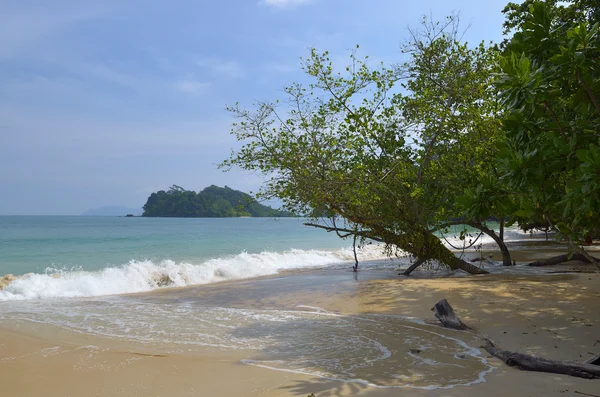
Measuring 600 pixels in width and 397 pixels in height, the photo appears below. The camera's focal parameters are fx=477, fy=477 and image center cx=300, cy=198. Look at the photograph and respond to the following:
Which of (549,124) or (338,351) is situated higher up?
(549,124)

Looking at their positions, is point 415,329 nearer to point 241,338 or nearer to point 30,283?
point 241,338

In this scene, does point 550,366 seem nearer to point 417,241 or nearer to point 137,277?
point 417,241

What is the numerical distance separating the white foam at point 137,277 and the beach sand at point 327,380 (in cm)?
347

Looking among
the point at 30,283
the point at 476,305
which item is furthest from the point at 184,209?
the point at 476,305

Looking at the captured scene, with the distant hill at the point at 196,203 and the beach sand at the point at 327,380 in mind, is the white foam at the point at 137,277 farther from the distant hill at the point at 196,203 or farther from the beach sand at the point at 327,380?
the distant hill at the point at 196,203

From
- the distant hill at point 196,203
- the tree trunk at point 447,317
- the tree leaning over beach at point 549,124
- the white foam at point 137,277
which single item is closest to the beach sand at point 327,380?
the tree trunk at point 447,317

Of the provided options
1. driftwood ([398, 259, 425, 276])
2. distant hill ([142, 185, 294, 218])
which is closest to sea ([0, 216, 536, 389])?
driftwood ([398, 259, 425, 276])

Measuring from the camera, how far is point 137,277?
53.5 feet

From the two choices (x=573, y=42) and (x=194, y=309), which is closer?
(x=573, y=42)

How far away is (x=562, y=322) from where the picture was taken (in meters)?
7.75

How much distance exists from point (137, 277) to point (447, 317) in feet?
37.7

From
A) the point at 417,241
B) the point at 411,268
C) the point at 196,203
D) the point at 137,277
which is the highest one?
the point at 196,203

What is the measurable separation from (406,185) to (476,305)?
4.59m

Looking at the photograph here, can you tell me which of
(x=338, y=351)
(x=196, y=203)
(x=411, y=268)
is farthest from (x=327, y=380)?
(x=196, y=203)
